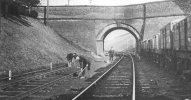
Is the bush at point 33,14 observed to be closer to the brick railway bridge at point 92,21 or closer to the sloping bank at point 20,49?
the brick railway bridge at point 92,21

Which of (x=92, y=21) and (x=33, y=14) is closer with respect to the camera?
(x=33, y=14)

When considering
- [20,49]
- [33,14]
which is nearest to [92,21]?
[33,14]

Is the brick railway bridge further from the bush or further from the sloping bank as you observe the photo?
the sloping bank

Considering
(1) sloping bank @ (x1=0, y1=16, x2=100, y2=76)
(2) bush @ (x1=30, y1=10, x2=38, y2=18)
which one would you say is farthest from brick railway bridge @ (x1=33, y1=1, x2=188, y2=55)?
(1) sloping bank @ (x1=0, y1=16, x2=100, y2=76)

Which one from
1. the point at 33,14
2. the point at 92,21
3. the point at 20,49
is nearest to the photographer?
the point at 20,49

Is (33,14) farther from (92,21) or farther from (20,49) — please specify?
(20,49)

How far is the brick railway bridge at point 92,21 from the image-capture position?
113 ft

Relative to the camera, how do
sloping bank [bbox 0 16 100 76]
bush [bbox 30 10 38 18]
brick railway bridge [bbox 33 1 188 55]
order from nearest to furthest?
sloping bank [bbox 0 16 100 76]
bush [bbox 30 10 38 18]
brick railway bridge [bbox 33 1 188 55]

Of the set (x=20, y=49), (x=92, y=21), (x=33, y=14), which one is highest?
(x=33, y=14)

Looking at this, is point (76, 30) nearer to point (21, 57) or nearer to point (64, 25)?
point (64, 25)

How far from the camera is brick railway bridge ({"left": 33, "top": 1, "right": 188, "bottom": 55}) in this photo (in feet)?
113

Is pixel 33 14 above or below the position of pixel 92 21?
above

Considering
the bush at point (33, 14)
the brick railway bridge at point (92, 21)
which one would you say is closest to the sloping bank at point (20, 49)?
the bush at point (33, 14)

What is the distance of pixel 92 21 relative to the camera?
35.1 meters
